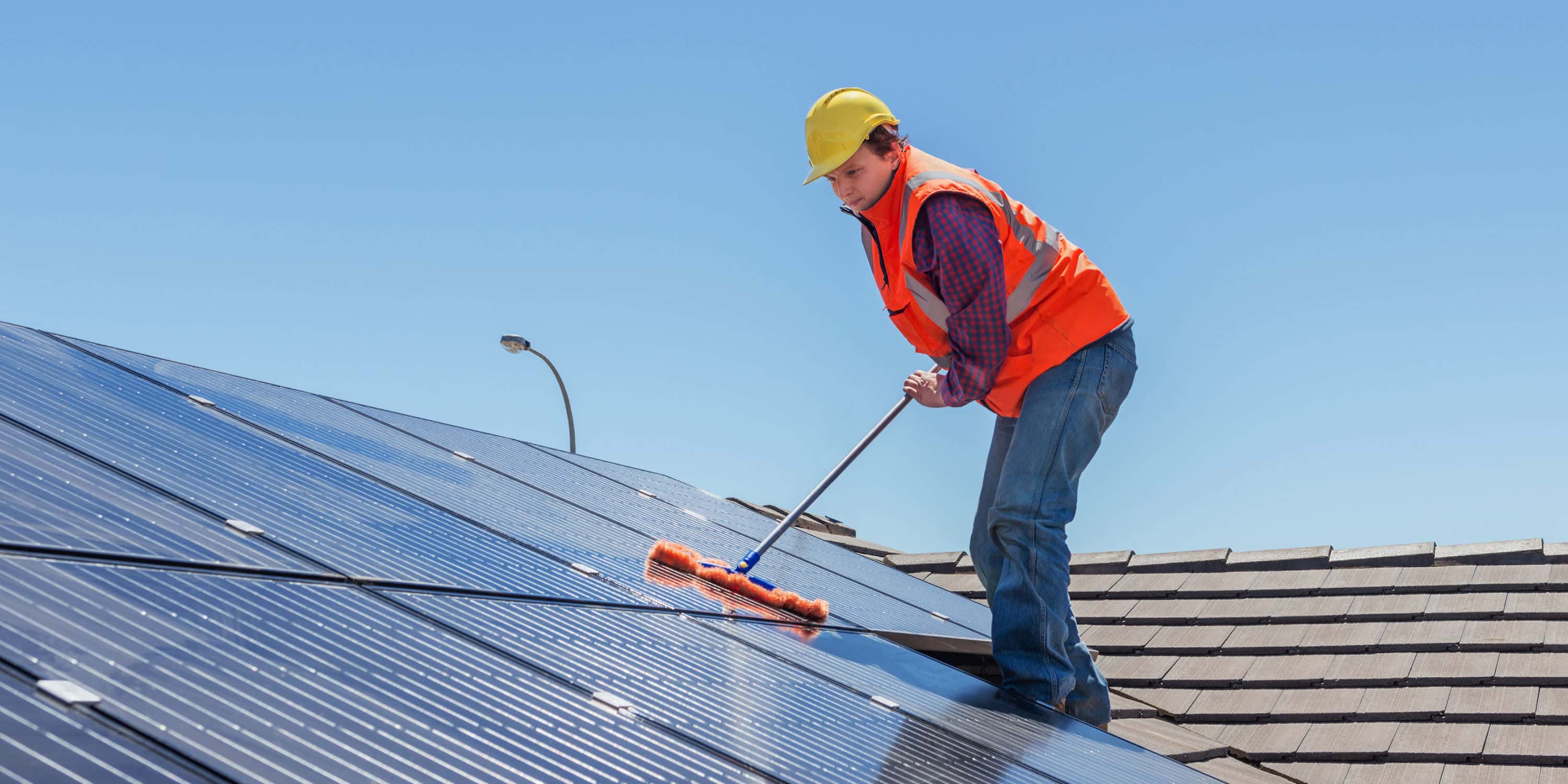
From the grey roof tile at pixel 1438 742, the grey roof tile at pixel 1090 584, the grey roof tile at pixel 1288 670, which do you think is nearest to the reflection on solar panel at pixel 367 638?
the grey roof tile at pixel 1438 742

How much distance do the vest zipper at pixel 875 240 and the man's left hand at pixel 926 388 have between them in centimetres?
35

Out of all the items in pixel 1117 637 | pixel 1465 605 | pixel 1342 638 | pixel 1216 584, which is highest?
pixel 1465 605

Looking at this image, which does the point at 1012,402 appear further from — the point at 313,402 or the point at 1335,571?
the point at 1335,571

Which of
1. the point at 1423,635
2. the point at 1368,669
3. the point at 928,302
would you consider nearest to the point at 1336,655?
the point at 1368,669

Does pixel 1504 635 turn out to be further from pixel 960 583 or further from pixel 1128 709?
pixel 960 583

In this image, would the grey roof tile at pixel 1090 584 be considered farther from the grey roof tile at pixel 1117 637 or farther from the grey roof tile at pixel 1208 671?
the grey roof tile at pixel 1208 671

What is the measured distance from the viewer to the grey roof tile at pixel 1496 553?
7879mm

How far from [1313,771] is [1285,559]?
271cm

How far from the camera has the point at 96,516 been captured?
8.32ft

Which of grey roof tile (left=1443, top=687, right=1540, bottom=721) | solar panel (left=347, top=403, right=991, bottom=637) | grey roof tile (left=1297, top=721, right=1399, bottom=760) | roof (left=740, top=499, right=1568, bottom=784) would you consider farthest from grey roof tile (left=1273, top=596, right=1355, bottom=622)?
solar panel (left=347, top=403, right=991, bottom=637)

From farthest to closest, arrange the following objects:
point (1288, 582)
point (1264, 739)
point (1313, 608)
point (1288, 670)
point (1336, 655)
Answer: point (1288, 582)
point (1313, 608)
point (1336, 655)
point (1288, 670)
point (1264, 739)

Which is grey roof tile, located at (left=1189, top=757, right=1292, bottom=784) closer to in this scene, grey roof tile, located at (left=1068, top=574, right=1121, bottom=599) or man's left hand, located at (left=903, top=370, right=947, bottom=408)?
man's left hand, located at (left=903, top=370, right=947, bottom=408)

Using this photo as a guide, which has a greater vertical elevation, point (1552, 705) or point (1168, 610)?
point (1168, 610)

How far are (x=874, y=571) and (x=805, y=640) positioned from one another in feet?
10.0
